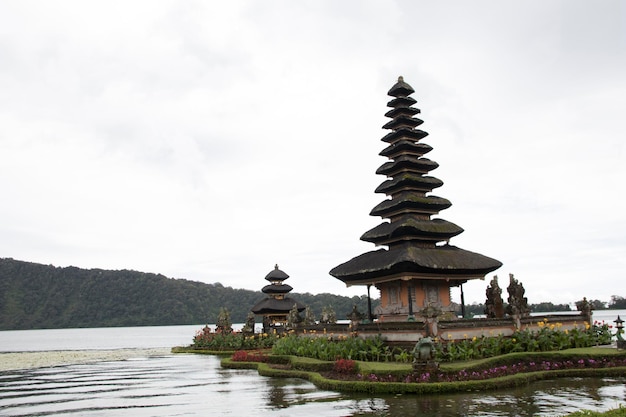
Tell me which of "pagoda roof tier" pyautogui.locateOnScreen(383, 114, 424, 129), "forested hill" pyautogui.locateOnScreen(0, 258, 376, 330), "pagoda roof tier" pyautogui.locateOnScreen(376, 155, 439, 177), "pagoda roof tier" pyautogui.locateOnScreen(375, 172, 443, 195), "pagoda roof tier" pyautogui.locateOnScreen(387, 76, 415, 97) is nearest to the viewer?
"pagoda roof tier" pyautogui.locateOnScreen(375, 172, 443, 195)

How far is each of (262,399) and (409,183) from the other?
1802 centimetres

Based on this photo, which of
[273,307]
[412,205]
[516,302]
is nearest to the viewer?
[516,302]

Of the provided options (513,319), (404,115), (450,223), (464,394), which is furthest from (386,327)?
(404,115)

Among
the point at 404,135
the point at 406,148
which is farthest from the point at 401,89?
the point at 406,148

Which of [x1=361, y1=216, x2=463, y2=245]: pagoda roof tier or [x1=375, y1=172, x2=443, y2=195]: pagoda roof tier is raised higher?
[x1=375, y1=172, x2=443, y2=195]: pagoda roof tier

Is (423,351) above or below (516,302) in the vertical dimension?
below

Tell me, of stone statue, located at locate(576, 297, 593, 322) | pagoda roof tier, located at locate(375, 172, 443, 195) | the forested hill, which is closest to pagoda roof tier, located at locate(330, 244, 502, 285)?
pagoda roof tier, located at locate(375, 172, 443, 195)

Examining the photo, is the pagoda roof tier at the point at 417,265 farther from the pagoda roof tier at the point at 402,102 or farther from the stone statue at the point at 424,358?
the pagoda roof tier at the point at 402,102

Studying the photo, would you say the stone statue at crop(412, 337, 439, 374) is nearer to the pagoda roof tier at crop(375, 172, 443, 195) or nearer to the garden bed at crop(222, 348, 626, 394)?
the garden bed at crop(222, 348, 626, 394)

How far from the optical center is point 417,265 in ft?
87.1

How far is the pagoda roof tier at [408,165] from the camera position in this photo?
32.7 metres

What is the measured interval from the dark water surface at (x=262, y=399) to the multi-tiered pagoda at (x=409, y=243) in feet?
28.9

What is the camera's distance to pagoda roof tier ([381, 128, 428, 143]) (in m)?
33.6

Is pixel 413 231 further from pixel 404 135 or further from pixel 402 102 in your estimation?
pixel 402 102
